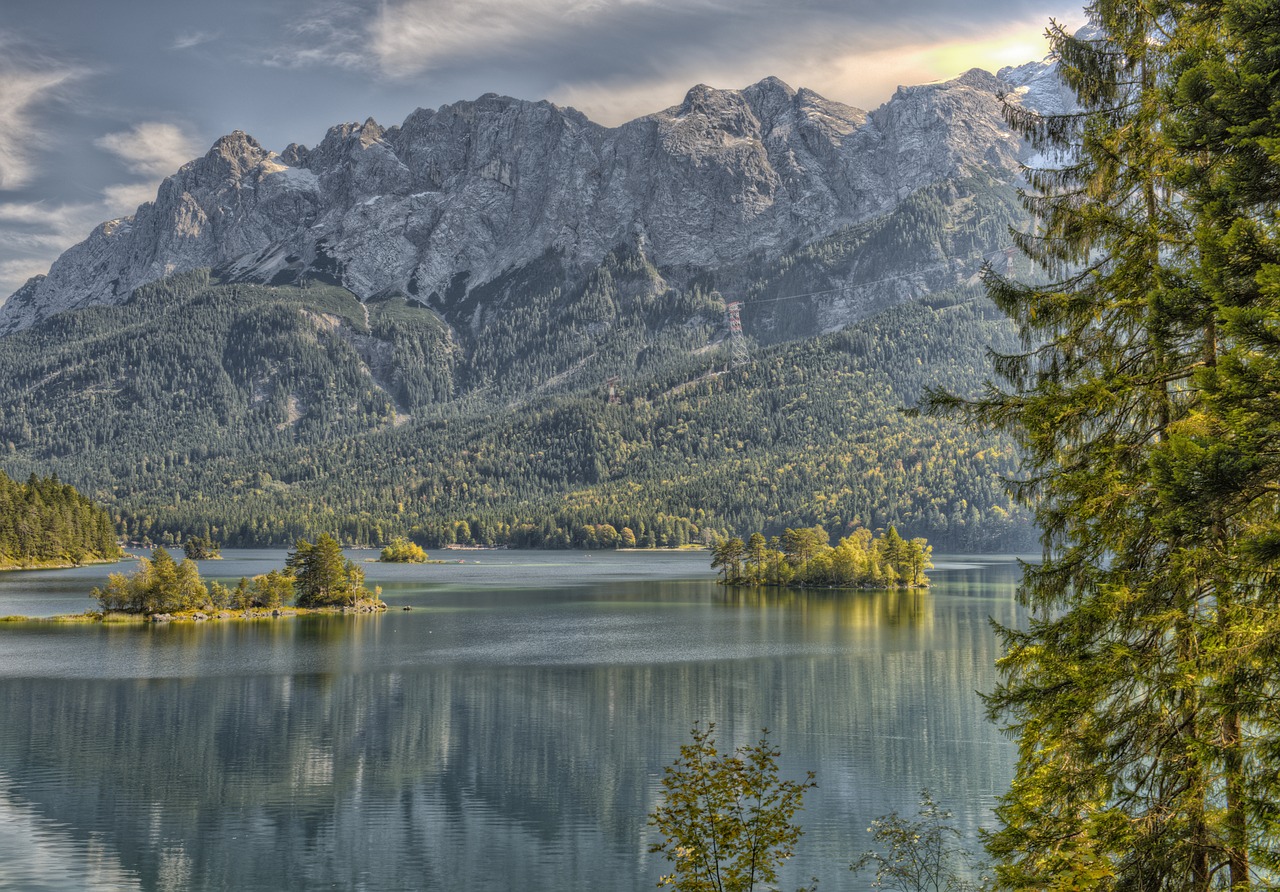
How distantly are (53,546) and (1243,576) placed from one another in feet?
665

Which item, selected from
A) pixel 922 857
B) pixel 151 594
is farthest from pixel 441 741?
pixel 151 594

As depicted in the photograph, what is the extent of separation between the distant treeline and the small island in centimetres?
11371

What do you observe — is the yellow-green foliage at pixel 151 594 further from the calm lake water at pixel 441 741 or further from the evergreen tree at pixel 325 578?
the evergreen tree at pixel 325 578

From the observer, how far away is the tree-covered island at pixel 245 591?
108m

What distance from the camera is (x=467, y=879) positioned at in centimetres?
3403

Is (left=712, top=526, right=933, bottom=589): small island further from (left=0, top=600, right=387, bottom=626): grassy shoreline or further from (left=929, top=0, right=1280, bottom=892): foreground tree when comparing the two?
(left=929, top=0, right=1280, bottom=892): foreground tree

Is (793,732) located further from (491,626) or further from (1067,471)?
(491,626)

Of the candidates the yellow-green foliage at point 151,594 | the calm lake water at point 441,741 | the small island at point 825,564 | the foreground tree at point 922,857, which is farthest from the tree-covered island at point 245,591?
the foreground tree at point 922,857

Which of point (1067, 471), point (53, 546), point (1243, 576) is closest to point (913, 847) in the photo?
point (1067, 471)

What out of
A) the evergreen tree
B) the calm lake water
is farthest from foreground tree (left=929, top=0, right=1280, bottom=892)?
the evergreen tree

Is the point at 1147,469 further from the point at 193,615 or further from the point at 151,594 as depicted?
the point at 151,594

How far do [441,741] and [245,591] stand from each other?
7059 centimetres

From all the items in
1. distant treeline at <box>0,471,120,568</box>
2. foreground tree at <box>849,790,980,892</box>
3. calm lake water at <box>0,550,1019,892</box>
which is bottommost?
calm lake water at <box>0,550,1019,892</box>

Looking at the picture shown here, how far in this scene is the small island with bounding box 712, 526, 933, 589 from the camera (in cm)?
14688
